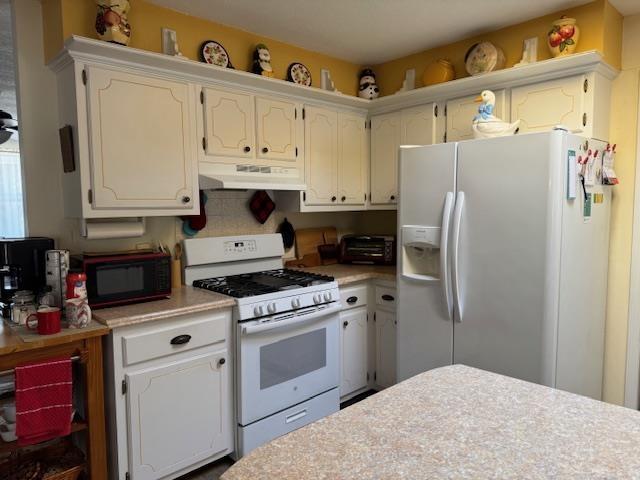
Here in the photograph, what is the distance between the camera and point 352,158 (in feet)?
11.1

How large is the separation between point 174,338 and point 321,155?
1660mm

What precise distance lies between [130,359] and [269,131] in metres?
1.58

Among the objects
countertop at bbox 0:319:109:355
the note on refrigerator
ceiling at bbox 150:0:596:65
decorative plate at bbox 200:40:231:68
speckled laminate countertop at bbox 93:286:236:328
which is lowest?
countertop at bbox 0:319:109:355

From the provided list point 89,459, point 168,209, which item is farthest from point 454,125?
point 89,459

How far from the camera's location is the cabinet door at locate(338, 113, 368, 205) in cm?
330

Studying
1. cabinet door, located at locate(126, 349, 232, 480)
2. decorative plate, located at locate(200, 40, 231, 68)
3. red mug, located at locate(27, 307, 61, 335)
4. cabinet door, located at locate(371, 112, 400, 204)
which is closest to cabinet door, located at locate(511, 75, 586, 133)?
cabinet door, located at locate(371, 112, 400, 204)

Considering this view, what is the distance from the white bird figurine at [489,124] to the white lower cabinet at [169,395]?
1722 millimetres

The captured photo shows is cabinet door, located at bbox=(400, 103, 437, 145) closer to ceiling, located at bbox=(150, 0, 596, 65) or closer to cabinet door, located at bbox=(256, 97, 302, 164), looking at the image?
ceiling, located at bbox=(150, 0, 596, 65)

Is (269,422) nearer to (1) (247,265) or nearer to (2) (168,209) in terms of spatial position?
(1) (247,265)

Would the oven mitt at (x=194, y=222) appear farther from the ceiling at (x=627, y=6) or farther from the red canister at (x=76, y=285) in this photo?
the ceiling at (x=627, y=6)

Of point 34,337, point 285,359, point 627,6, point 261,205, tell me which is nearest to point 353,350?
point 285,359

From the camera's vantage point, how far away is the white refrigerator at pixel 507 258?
2127mm

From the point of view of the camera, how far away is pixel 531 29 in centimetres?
267

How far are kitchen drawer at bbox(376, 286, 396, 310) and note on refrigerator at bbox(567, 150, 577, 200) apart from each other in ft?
4.06
